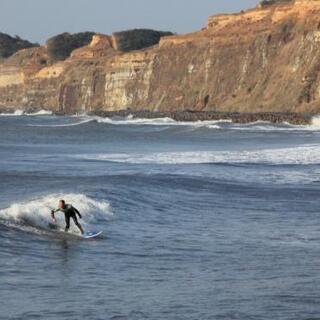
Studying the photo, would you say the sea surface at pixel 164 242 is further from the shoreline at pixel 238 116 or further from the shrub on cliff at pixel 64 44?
the shrub on cliff at pixel 64 44

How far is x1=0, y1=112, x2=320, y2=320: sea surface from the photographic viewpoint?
11922mm

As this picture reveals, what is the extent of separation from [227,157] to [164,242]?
24.1 meters

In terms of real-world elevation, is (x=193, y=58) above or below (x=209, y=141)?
above

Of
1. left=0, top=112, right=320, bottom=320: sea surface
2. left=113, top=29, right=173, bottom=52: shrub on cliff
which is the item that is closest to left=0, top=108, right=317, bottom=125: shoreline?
left=0, top=112, right=320, bottom=320: sea surface

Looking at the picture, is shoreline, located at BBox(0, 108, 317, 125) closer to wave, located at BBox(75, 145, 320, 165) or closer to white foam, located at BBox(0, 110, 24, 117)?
wave, located at BBox(75, 145, 320, 165)

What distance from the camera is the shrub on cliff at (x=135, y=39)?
160125 mm

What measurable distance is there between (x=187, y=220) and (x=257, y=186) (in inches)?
291

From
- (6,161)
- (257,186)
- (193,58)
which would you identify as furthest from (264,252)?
(193,58)

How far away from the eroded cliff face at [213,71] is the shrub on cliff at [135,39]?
1.41 m

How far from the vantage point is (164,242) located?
55.9 ft

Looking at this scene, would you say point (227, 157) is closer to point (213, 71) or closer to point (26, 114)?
point (213, 71)

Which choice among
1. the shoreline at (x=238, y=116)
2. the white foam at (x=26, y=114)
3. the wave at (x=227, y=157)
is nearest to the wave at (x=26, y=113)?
the white foam at (x=26, y=114)

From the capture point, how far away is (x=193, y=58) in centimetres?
11406

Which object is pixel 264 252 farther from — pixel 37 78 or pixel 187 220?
pixel 37 78
